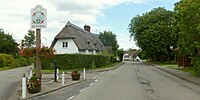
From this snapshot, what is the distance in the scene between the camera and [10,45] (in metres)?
73.4

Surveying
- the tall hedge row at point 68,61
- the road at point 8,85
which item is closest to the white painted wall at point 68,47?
the tall hedge row at point 68,61

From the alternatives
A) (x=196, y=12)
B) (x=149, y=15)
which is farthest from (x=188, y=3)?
(x=149, y=15)

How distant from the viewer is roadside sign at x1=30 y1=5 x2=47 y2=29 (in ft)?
52.1

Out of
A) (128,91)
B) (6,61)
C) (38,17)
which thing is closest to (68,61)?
(6,61)

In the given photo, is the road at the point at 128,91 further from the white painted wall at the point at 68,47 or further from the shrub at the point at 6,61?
the shrub at the point at 6,61

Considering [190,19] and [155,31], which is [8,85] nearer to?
[190,19]

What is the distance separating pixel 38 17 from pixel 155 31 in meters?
51.0

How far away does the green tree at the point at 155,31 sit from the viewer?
6444 cm

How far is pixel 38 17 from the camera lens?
15914 mm

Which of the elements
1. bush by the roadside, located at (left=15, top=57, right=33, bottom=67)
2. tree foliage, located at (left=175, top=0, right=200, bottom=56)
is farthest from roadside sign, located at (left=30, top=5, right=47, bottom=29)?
bush by the roadside, located at (left=15, top=57, right=33, bottom=67)

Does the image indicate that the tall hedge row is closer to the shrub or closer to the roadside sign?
the shrub

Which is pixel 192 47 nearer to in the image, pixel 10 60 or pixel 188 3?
pixel 188 3

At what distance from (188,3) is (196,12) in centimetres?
112

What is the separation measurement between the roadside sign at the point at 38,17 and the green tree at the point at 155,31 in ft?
156
